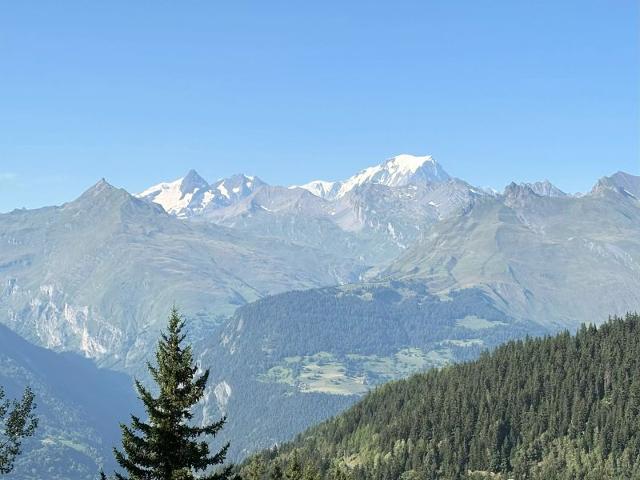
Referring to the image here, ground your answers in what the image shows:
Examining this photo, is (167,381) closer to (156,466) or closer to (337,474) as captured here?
(156,466)

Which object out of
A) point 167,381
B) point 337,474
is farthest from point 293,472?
point 167,381

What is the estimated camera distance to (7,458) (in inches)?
1897

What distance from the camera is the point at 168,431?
148 ft

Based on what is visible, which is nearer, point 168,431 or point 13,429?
point 168,431

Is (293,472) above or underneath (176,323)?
underneath

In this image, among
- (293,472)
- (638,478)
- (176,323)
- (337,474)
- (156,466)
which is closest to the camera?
(156,466)

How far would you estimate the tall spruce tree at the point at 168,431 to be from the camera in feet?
147

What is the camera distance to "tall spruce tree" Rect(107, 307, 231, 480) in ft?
147

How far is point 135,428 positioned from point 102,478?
127 inches

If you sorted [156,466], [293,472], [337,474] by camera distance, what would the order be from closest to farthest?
[156,466]
[293,472]
[337,474]

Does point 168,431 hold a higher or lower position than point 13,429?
higher

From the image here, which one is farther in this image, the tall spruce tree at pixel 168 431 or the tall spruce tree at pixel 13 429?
the tall spruce tree at pixel 13 429

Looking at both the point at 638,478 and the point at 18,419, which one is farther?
the point at 638,478

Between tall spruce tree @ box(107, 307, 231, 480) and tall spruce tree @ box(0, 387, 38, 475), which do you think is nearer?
tall spruce tree @ box(107, 307, 231, 480)
